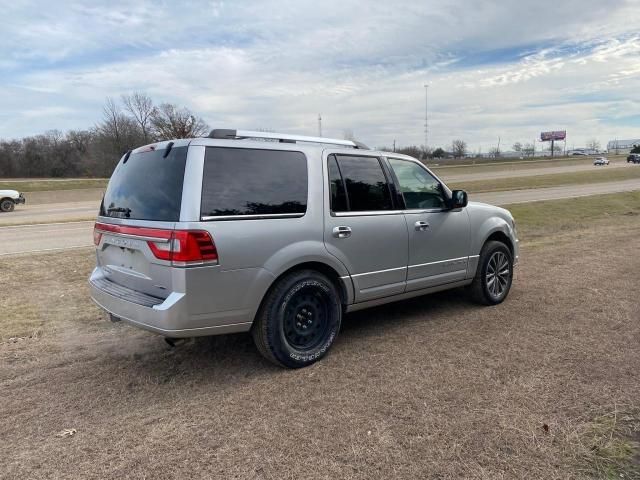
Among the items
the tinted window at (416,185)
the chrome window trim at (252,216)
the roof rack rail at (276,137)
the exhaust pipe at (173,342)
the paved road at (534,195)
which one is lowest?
the exhaust pipe at (173,342)

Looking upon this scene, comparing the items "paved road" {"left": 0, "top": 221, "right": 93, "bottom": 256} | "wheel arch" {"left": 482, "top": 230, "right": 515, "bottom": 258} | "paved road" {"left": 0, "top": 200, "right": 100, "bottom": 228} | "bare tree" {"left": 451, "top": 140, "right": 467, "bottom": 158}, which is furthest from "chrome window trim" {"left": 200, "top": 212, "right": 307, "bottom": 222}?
"bare tree" {"left": 451, "top": 140, "right": 467, "bottom": 158}

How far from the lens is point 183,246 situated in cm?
343

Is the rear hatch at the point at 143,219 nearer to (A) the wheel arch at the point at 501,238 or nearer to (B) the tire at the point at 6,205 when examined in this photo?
(A) the wheel arch at the point at 501,238

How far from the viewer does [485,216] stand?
19.1ft

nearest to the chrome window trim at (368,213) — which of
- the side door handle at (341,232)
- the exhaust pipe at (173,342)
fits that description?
the side door handle at (341,232)

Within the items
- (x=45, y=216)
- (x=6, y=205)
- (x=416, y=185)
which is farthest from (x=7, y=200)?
(x=416, y=185)

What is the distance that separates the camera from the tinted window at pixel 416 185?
16.6ft

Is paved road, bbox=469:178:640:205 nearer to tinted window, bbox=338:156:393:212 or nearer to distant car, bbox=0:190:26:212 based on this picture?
tinted window, bbox=338:156:393:212

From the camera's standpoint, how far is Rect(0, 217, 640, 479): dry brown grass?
282 centimetres

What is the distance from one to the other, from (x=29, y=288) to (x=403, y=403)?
620 cm

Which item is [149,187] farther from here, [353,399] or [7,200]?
[7,200]

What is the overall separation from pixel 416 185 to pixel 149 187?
276cm

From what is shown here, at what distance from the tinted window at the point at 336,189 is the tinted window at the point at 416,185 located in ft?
2.70

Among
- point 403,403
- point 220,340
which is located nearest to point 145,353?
point 220,340
